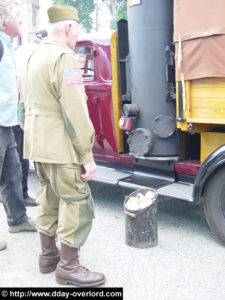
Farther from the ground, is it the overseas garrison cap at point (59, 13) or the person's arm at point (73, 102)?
the overseas garrison cap at point (59, 13)

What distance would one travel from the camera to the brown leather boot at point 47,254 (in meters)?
2.95

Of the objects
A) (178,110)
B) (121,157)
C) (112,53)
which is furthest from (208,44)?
(121,157)

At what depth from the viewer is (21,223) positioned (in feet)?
12.5

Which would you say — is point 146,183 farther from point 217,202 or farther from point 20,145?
point 20,145

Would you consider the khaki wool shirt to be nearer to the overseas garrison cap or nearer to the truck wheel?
the overseas garrison cap

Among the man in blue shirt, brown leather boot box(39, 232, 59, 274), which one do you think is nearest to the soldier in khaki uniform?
brown leather boot box(39, 232, 59, 274)

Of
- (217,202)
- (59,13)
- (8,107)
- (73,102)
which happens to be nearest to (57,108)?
(73,102)

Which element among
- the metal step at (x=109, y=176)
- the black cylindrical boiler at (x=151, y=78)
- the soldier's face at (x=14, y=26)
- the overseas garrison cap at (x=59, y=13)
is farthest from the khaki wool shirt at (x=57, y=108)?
the metal step at (x=109, y=176)

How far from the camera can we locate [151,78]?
156 inches

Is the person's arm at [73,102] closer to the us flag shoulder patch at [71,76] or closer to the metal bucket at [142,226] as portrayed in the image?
the us flag shoulder patch at [71,76]

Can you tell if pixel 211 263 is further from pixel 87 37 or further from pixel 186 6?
pixel 87 37

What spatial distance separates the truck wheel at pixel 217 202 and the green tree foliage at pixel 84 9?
96.5ft

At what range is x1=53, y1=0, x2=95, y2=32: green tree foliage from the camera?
31.3 metres

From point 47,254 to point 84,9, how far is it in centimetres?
3133
